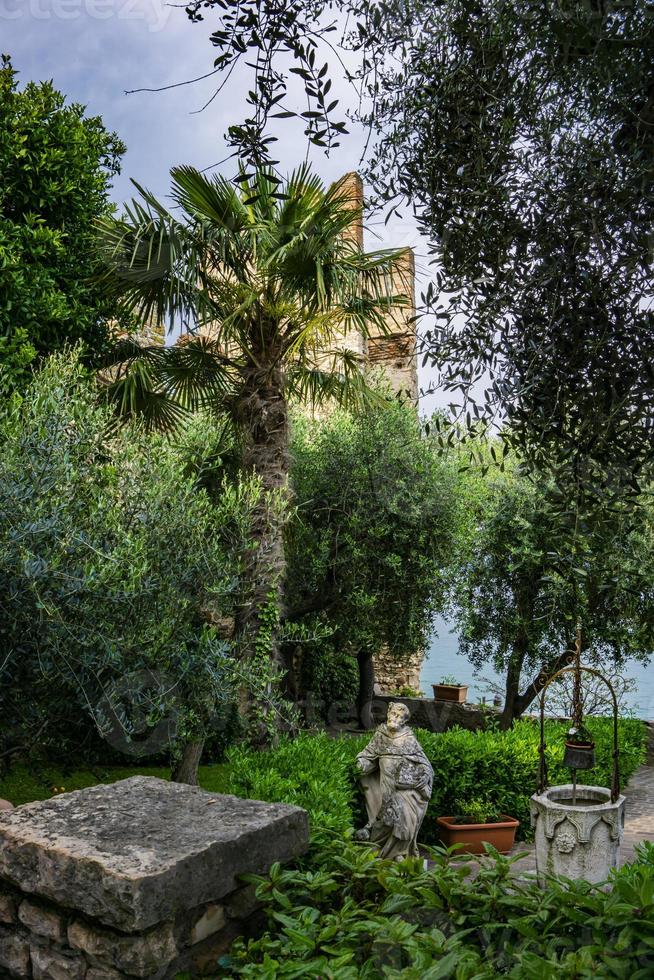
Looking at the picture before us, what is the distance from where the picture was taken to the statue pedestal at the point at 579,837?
8086mm

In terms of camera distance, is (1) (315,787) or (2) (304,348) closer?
(1) (315,787)

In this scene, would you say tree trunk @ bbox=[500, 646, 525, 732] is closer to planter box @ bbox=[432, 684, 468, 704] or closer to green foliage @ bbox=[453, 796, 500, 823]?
planter box @ bbox=[432, 684, 468, 704]

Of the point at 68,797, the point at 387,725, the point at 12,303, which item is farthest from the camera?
the point at 12,303

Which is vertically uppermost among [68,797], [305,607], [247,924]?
[305,607]

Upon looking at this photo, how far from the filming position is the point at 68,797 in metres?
3.99

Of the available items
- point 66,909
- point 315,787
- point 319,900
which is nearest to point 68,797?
point 66,909

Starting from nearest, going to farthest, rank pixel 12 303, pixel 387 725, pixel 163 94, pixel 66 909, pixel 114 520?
pixel 163 94 < pixel 66 909 < pixel 114 520 < pixel 387 725 < pixel 12 303

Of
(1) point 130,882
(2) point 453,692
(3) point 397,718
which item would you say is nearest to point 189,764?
(3) point 397,718

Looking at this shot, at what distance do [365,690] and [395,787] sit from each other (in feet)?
34.4

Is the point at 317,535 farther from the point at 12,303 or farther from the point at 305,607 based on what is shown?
the point at 12,303

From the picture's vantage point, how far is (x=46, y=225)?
436 inches

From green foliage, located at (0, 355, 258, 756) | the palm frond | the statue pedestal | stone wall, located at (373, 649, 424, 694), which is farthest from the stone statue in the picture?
stone wall, located at (373, 649, 424, 694)

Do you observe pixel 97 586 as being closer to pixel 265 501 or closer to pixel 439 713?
pixel 265 501

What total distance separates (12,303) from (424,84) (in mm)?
8050
